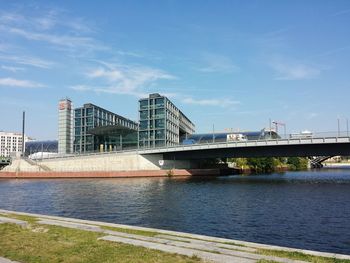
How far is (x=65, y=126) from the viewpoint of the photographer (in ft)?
515

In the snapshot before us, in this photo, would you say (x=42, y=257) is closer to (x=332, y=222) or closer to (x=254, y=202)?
(x=332, y=222)

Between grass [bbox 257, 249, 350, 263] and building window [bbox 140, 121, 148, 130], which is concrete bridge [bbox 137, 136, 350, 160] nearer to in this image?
building window [bbox 140, 121, 148, 130]

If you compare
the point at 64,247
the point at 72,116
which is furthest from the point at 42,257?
the point at 72,116

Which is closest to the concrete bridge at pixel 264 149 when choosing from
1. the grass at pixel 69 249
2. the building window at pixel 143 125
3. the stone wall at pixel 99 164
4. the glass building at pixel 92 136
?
the stone wall at pixel 99 164

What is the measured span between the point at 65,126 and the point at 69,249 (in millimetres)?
147747

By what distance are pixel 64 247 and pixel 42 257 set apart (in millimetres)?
1619

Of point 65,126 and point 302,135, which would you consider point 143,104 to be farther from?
point 302,135

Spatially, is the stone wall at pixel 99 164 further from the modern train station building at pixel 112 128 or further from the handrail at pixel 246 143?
the modern train station building at pixel 112 128

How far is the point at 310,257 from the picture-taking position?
14.3m

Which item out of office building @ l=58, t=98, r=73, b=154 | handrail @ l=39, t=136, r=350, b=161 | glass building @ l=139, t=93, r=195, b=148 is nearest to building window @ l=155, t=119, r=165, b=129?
glass building @ l=139, t=93, r=195, b=148

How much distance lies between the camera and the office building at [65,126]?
157125mm

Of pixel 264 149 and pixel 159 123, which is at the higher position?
pixel 159 123

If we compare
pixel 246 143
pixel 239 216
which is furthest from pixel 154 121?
pixel 239 216

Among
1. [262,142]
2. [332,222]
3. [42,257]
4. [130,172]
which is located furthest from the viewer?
[130,172]
